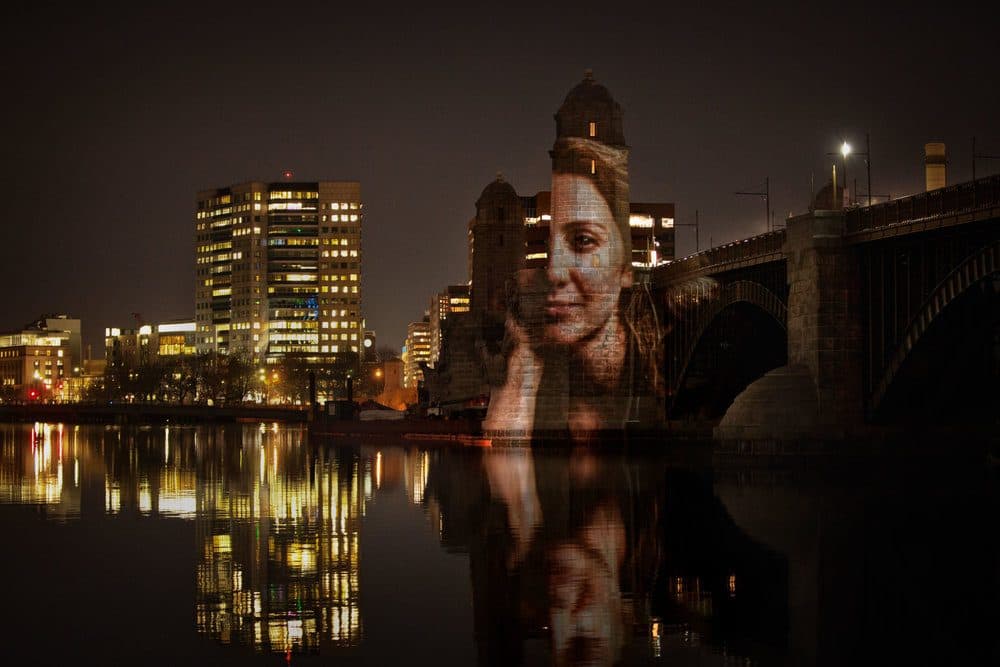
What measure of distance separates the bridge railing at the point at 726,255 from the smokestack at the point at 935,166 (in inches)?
347

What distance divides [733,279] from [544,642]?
65959mm

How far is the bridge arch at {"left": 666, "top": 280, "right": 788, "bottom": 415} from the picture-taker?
271 ft

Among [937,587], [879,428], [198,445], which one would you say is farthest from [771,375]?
[198,445]

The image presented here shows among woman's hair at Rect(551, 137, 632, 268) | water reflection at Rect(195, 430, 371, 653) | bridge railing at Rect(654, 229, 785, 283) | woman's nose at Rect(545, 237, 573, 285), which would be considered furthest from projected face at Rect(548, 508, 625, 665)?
woman's nose at Rect(545, 237, 573, 285)

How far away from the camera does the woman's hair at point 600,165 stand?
320 ft

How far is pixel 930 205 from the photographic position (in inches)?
2448

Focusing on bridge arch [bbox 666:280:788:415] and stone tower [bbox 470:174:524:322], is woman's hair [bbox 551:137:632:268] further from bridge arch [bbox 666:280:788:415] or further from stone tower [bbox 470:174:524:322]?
stone tower [bbox 470:174:524:322]

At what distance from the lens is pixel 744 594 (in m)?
31.0

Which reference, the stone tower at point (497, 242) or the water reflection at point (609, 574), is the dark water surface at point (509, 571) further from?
the stone tower at point (497, 242)

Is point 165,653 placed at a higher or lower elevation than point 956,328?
lower

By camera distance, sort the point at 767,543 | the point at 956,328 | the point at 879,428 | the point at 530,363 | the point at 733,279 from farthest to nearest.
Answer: the point at 530,363, the point at 733,279, the point at 879,428, the point at 956,328, the point at 767,543

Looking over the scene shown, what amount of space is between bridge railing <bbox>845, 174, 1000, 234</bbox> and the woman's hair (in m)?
29.4

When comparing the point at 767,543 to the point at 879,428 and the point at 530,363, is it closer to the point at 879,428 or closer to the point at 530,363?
the point at 879,428

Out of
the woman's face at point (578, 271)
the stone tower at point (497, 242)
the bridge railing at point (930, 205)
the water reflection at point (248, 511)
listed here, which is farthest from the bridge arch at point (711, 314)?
the stone tower at point (497, 242)
